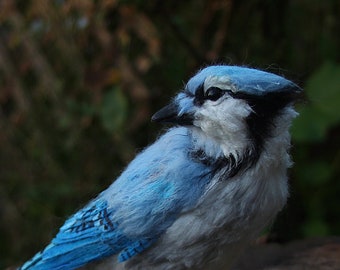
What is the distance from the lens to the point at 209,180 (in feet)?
3.06

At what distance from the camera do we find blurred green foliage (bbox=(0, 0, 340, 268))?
1842mm

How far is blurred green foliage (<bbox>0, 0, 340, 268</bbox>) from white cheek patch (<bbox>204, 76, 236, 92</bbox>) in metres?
0.69

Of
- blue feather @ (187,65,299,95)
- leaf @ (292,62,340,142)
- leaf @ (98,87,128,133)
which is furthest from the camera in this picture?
leaf @ (98,87,128,133)

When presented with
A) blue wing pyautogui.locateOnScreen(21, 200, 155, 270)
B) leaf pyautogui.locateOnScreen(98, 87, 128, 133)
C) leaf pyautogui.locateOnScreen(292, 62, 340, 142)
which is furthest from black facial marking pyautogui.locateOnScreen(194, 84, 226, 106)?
leaf pyautogui.locateOnScreen(98, 87, 128, 133)

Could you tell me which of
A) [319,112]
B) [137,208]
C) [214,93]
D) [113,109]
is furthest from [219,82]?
[113,109]

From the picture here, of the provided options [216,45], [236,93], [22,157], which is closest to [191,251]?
[236,93]

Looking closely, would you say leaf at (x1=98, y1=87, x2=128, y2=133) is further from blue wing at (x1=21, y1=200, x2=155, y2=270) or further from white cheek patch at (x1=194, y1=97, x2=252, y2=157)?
white cheek patch at (x1=194, y1=97, x2=252, y2=157)

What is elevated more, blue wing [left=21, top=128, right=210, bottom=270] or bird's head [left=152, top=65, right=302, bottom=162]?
bird's head [left=152, top=65, right=302, bottom=162]

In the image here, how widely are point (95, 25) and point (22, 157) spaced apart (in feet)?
2.70

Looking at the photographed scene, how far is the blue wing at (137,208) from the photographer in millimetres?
940

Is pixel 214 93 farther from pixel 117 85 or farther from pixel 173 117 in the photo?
pixel 117 85

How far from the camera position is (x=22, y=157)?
265cm

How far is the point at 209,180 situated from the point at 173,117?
0.11 meters

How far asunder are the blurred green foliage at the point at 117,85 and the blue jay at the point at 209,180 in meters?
0.64
